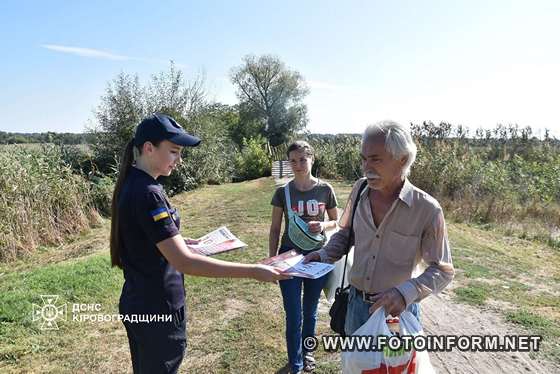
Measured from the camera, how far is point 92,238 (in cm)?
932

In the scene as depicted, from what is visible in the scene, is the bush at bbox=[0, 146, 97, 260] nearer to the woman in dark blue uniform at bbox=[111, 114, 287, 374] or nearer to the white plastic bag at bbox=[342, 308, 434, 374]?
the woman in dark blue uniform at bbox=[111, 114, 287, 374]

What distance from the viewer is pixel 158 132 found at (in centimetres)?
215

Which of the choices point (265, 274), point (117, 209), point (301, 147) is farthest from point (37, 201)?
point (265, 274)

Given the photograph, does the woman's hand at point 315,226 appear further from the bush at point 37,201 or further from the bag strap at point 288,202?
the bush at point 37,201

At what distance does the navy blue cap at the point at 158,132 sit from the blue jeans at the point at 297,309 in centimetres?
164

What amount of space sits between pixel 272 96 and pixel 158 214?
1754 inches

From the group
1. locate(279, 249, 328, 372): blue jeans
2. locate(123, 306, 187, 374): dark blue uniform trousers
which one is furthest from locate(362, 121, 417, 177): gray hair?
locate(279, 249, 328, 372): blue jeans

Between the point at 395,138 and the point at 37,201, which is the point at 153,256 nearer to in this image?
the point at 395,138

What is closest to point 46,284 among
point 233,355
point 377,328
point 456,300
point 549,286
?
point 233,355

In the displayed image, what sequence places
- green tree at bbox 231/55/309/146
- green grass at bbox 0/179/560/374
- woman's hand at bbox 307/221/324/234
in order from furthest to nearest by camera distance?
green tree at bbox 231/55/309/146
green grass at bbox 0/179/560/374
woman's hand at bbox 307/221/324/234

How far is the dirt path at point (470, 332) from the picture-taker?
3704 millimetres

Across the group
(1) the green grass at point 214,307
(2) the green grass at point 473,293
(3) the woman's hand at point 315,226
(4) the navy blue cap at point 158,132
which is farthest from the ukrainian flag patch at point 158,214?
(2) the green grass at point 473,293

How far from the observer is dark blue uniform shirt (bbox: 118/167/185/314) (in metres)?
2.01

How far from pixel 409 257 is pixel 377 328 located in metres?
0.41
